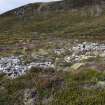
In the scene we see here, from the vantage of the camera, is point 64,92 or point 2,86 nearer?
point 64,92

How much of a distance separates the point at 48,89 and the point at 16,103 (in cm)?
188

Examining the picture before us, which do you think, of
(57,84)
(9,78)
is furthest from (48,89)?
(9,78)

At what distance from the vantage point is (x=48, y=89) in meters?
16.9

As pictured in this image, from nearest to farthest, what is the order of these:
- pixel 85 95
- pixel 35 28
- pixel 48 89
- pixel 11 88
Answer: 1. pixel 85 95
2. pixel 48 89
3. pixel 11 88
4. pixel 35 28

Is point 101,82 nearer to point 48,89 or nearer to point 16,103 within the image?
point 48,89

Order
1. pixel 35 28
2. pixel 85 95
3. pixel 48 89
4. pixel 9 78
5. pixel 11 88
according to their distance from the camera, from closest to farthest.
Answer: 1. pixel 85 95
2. pixel 48 89
3. pixel 11 88
4. pixel 9 78
5. pixel 35 28

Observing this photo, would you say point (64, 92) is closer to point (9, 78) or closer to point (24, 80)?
point (24, 80)

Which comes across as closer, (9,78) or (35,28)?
(9,78)

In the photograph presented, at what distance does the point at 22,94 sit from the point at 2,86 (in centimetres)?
231

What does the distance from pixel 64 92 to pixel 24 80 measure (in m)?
3.94

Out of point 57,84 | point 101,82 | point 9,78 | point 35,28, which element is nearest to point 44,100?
point 57,84

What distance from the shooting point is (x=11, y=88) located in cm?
1816

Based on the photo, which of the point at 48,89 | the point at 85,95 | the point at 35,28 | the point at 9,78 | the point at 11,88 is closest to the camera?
the point at 85,95

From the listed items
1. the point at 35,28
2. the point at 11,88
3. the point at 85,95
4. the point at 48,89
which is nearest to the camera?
the point at 85,95
